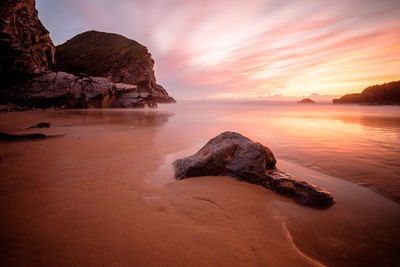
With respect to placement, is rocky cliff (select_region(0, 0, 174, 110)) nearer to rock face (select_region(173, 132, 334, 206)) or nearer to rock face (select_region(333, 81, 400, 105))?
rock face (select_region(173, 132, 334, 206))

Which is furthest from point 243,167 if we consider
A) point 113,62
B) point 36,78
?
point 113,62

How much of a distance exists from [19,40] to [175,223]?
3515cm

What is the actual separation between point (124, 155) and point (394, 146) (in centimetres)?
882

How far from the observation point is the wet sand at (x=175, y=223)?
1.38 meters

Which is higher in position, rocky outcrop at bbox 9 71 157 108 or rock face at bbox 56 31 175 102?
rock face at bbox 56 31 175 102

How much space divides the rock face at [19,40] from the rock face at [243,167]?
103 ft

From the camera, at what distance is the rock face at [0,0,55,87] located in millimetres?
20672

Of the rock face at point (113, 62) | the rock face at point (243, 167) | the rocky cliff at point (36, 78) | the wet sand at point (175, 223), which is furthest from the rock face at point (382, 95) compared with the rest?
the rock face at point (113, 62)

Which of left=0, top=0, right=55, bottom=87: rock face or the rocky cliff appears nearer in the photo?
left=0, top=0, right=55, bottom=87: rock face

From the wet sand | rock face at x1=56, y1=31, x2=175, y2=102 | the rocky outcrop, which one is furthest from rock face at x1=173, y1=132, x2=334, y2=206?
rock face at x1=56, y1=31, x2=175, y2=102

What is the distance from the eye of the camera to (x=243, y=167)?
10.3ft

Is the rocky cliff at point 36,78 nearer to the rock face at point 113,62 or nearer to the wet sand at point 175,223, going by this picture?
the rock face at point 113,62

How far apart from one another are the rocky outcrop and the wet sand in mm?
25394

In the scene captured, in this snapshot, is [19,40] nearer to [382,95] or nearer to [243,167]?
[243,167]
